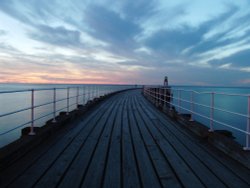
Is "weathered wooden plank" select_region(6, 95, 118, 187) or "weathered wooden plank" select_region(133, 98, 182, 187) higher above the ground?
"weathered wooden plank" select_region(133, 98, 182, 187)

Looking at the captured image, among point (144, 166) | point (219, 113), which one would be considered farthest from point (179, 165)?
point (219, 113)

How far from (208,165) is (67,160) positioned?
2079 millimetres

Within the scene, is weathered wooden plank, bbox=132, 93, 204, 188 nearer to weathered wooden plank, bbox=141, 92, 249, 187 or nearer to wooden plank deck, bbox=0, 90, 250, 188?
wooden plank deck, bbox=0, 90, 250, 188

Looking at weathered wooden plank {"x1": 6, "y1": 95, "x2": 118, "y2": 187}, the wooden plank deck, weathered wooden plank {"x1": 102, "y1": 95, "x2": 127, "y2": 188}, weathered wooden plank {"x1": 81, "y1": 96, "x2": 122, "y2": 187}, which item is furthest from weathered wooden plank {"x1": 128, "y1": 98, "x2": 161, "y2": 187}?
weathered wooden plank {"x1": 6, "y1": 95, "x2": 118, "y2": 187}

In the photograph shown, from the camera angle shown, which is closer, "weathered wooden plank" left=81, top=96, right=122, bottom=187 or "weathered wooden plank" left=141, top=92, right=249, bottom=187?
"weathered wooden plank" left=81, top=96, right=122, bottom=187

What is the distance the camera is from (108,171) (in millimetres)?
3447

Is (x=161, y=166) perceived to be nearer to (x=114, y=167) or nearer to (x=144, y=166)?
(x=144, y=166)

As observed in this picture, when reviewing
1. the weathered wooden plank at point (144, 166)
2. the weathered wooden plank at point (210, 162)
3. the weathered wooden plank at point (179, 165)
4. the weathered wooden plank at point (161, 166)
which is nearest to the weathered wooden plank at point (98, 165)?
the weathered wooden plank at point (144, 166)

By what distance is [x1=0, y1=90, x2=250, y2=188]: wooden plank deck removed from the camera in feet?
10.2

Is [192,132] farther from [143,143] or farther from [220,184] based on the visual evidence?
[220,184]

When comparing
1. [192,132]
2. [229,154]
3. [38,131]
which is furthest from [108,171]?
[192,132]

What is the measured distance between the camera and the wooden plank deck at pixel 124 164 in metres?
3.10

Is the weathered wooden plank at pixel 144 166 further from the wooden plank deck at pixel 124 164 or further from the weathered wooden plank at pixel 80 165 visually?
the weathered wooden plank at pixel 80 165

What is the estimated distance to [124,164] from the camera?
3748 millimetres
